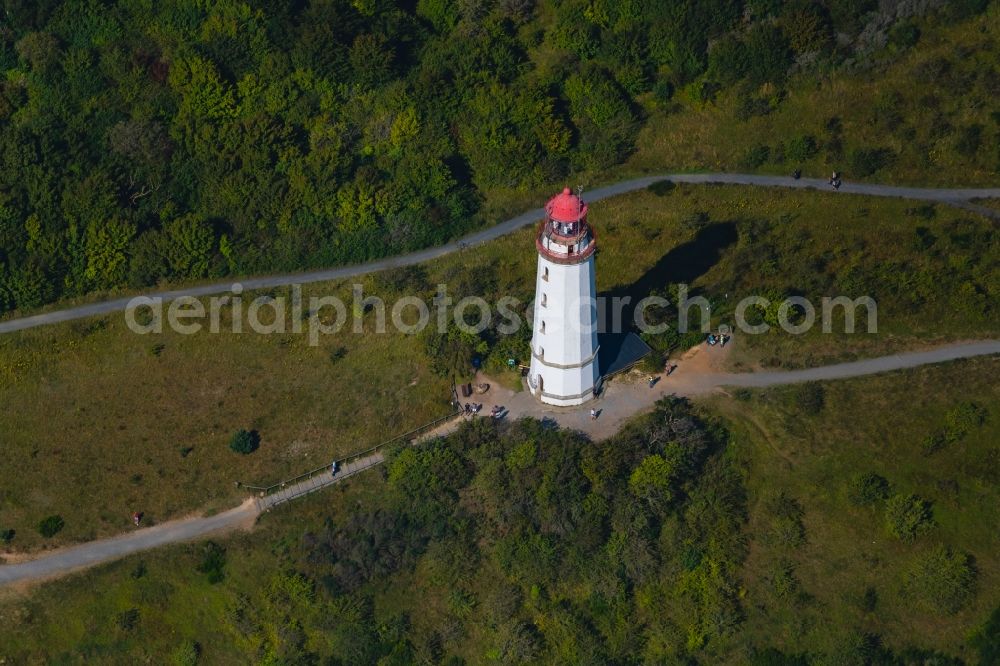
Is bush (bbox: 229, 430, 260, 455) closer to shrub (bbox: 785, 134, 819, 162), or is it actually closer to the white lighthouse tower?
the white lighthouse tower

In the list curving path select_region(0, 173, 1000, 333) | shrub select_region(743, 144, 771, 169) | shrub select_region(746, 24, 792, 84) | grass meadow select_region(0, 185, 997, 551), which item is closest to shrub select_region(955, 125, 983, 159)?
curving path select_region(0, 173, 1000, 333)

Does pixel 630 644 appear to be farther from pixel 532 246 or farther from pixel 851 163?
pixel 851 163

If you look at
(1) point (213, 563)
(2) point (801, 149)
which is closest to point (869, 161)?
(2) point (801, 149)

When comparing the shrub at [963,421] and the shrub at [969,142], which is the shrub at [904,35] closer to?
the shrub at [969,142]

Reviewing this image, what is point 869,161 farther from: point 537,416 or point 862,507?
point 537,416

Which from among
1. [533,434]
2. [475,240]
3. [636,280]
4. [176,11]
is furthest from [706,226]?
[176,11]

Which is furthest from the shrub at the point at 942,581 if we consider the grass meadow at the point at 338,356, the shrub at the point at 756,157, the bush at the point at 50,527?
the bush at the point at 50,527
